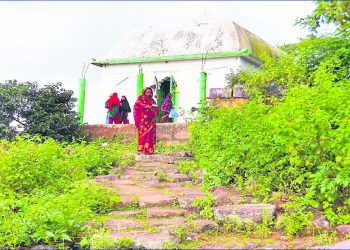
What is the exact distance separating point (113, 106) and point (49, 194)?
9.22 meters

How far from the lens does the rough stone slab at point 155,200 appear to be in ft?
22.1

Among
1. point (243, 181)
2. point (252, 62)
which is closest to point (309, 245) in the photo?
point (243, 181)

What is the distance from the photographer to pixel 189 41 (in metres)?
17.3

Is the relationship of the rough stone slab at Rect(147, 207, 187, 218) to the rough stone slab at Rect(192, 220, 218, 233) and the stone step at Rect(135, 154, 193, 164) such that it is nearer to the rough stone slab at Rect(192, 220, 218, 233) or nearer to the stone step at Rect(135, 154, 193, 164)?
the rough stone slab at Rect(192, 220, 218, 233)

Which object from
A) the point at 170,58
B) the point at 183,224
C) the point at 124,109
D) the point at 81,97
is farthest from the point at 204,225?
the point at 170,58

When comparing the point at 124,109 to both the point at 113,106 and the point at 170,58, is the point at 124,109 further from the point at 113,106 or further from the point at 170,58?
the point at 170,58

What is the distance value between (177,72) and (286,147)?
1118cm

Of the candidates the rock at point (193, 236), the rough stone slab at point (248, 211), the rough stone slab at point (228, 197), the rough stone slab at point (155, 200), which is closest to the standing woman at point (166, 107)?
the rough stone slab at point (155, 200)

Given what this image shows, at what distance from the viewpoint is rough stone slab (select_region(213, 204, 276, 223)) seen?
18.8ft

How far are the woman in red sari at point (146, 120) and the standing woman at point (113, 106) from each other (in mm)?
5038

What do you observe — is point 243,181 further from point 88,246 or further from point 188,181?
point 88,246

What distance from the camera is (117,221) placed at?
5926 millimetres

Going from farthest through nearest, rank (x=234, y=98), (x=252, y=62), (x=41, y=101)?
(x=252, y=62), (x=41, y=101), (x=234, y=98)

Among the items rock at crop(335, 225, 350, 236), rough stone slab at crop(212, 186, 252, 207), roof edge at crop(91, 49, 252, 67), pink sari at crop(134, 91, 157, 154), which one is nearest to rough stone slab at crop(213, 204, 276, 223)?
rough stone slab at crop(212, 186, 252, 207)
